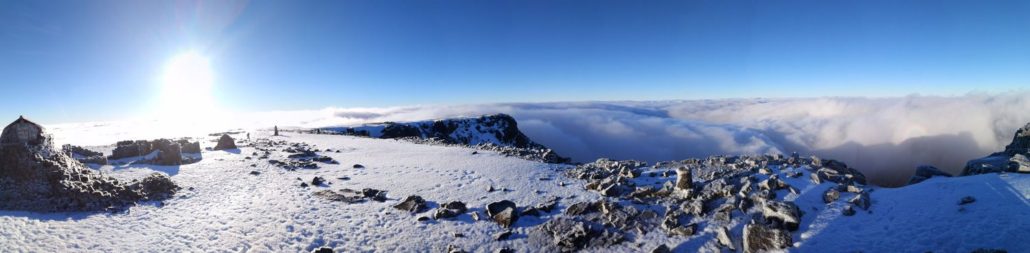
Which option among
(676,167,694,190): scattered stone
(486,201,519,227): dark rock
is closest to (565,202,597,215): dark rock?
(486,201,519,227): dark rock

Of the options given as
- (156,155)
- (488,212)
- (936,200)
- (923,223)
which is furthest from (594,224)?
(156,155)

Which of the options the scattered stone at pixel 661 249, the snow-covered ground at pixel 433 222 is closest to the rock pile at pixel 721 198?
the snow-covered ground at pixel 433 222

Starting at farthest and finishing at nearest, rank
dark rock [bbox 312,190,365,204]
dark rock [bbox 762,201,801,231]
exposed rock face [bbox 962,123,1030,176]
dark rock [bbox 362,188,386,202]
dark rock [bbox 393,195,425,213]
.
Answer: dark rock [bbox 362,188,386,202], dark rock [bbox 312,190,365,204], dark rock [bbox 393,195,425,213], exposed rock face [bbox 962,123,1030,176], dark rock [bbox 762,201,801,231]

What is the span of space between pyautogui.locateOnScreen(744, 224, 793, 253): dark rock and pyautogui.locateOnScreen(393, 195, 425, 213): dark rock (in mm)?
11809

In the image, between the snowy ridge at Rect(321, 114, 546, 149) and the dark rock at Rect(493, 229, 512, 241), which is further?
the snowy ridge at Rect(321, 114, 546, 149)

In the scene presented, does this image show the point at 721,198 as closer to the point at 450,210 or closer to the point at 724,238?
the point at 724,238

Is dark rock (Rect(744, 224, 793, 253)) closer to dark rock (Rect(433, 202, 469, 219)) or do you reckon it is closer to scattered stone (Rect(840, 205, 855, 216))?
scattered stone (Rect(840, 205, 855, 216))

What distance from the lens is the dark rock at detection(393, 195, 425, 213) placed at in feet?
53.9

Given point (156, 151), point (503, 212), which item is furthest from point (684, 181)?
point (156, 151)

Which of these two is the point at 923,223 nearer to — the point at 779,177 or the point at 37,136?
the point at 779,177

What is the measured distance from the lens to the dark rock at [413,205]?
1642 centimetres

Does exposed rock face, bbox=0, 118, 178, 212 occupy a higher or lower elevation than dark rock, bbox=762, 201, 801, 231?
higher

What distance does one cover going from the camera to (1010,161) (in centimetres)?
1574

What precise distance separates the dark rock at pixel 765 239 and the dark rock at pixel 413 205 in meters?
11.8
